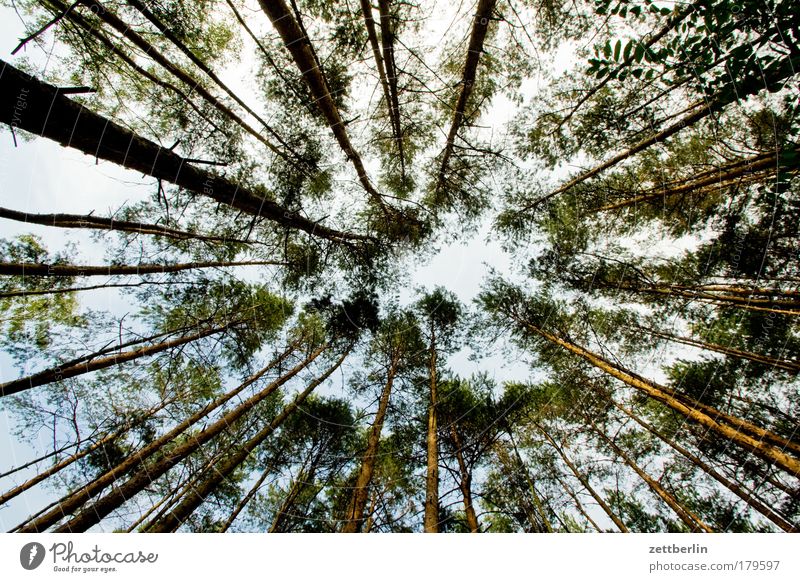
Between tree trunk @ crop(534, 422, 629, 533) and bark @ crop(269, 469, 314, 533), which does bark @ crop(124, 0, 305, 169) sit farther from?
tree trunk @ crop(534, 422, 629, 533)

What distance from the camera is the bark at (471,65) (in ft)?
8.76

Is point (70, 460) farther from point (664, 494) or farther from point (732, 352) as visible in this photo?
point (732, 352)

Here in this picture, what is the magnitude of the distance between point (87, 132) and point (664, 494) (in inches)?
362

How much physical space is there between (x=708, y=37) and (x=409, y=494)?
25.9 feet

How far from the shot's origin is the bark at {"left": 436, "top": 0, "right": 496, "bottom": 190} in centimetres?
267

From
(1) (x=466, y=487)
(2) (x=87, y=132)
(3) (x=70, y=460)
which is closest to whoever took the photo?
(2) (x=87, y=132)

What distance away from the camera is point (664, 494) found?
16.5 feet

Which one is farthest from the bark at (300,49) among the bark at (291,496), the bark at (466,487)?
the bark at (291,496)
